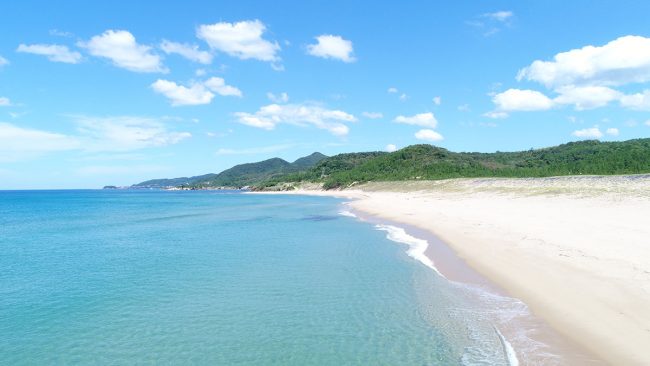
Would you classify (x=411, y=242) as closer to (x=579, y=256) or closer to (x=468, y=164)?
(x=579, y=256)

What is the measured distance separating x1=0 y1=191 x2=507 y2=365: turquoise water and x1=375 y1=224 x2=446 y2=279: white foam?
62cm

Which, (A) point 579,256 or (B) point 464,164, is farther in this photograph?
(B) point 464,164

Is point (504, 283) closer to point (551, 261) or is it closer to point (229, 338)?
point (551, 261)

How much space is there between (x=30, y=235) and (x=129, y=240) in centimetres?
1289

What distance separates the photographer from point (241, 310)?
44.2 ft

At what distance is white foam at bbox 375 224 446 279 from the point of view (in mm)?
20369

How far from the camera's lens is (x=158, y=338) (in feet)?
37.0

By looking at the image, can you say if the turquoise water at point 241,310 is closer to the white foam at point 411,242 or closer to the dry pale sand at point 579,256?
the white foam at point 411,242

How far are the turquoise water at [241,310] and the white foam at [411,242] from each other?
0.62 metres

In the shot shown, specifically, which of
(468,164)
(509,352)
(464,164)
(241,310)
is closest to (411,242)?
(241,310)

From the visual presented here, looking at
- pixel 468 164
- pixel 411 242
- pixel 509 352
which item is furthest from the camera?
pixel 468 164

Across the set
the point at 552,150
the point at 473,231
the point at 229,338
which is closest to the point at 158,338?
the point at 229,338

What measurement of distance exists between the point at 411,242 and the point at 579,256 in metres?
11.2

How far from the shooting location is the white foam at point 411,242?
20.4 metres
